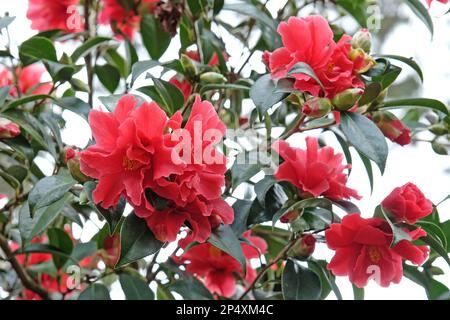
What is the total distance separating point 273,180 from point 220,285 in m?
0.33

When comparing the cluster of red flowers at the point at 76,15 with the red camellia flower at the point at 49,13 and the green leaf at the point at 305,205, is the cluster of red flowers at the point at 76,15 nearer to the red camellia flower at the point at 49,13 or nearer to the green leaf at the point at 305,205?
the red camellia flower at the point at 49,13

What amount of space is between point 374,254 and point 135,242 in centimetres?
32

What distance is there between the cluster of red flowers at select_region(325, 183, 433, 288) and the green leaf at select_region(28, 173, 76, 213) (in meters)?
0.34

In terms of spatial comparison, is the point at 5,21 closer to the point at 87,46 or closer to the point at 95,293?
the point at 87,46

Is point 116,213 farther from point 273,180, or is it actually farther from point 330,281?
point 330,281

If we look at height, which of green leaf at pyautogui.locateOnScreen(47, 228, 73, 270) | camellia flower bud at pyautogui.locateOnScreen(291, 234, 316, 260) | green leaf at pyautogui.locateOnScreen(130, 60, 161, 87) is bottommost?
green leaf at pyautogui.locateOnScreen(47, 228, 73, 270)

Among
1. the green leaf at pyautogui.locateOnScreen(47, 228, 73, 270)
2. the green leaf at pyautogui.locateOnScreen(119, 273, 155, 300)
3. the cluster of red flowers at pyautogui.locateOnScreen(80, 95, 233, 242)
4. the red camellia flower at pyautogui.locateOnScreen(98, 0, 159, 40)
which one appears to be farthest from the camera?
the red camellia flower at pyautogui.locateOnScreen(98, 0, 159, 40)

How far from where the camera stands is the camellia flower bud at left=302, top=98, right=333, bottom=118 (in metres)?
0.88

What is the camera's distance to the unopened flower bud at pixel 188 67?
1062 millimetres

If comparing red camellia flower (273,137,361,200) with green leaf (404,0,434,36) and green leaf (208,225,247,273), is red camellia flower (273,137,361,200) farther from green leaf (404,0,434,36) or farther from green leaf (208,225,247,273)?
green leaf (404,0,434,36)

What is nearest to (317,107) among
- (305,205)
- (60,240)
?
(305,205)

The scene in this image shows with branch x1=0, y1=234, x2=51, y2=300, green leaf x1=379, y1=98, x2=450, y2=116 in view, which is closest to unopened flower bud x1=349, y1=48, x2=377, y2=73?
green leaf x1=379, y1=98, x2=450, y2=116

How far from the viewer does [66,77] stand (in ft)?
3.64
